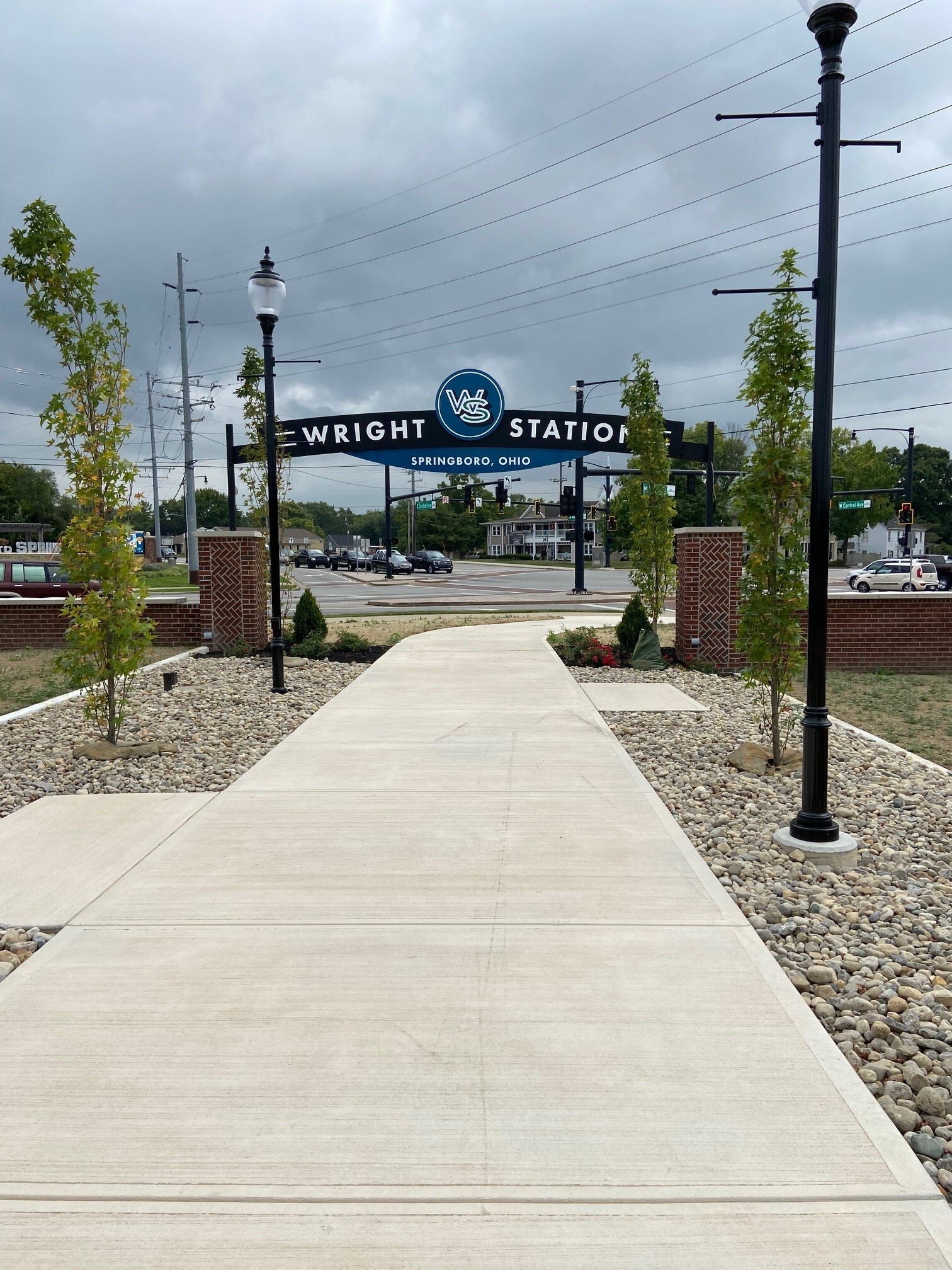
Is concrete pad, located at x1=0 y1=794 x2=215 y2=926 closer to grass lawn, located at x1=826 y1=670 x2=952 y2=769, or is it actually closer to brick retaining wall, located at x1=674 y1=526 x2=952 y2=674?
grass lawn, located at x1=826 y1=670 x2=952 y2=769

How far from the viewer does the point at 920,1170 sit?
9.01 feet

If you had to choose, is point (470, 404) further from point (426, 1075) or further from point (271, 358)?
point (426, 1075)

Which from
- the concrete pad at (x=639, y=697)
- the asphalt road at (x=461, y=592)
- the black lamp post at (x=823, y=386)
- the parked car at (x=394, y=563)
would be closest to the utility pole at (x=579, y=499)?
the asphalt road at (x=461, y=592)

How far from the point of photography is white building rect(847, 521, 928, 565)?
308ft

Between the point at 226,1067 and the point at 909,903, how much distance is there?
3638mm

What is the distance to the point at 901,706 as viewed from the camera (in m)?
11.1

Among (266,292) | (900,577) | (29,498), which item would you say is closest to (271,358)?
(266,292)

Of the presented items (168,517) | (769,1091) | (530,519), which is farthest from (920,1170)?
(168,517)

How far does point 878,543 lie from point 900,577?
72.8 metres

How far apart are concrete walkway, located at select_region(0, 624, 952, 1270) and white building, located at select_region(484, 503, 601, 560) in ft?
375

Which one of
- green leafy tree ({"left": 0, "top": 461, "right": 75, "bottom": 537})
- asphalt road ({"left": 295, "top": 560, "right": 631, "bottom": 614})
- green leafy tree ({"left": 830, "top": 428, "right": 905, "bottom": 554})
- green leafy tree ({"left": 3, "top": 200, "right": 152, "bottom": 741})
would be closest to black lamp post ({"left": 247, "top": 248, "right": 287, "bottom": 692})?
green leafy tree ({"left": 3, "top": 200, "right": 152, "bottom": 741})

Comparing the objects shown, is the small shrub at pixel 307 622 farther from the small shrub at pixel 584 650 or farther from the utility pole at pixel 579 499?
the utility pole at pixel 579 499

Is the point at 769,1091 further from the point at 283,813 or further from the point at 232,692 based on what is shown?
the point at 232,692

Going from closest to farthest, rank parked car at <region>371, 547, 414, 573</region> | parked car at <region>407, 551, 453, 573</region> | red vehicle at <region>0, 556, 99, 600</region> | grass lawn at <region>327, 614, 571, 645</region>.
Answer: grass lawn at <region>327, 614, 571, 645</region>
red vehicle at <region>0, 556, 99, 600</region>
parked car at <region>371, 547, 414, 573</region>
parked car at <region>407, 551, 453, 573</region>
